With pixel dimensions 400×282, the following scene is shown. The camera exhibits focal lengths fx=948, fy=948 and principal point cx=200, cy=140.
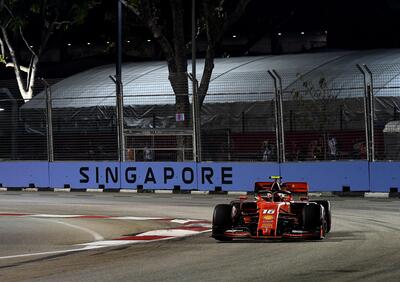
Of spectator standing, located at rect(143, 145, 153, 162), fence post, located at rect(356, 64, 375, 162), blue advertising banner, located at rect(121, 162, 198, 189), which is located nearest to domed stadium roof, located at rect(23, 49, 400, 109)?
spectator standing, located at rect(143, 145, 153, 162)

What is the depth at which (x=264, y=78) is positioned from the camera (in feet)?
134

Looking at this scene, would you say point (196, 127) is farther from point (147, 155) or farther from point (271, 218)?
point (271, 218)

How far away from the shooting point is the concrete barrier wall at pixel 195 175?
24.8m

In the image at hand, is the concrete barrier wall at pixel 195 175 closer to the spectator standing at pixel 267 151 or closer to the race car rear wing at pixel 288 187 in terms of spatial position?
the spectator standing at pixel 267 151

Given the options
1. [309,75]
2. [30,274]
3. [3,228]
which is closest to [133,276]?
[30,274]

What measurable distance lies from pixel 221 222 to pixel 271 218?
2.46 feet

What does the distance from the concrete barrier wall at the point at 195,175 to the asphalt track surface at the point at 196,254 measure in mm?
4901

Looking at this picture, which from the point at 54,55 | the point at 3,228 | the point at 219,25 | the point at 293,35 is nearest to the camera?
the point at 3,228

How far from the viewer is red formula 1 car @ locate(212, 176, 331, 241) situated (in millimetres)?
13367

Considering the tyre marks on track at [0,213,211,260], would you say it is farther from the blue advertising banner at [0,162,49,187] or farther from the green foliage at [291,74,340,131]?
the blue advertising banner at [0,162,49,187]

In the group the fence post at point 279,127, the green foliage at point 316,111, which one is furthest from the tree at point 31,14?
the fence post at point 279,127

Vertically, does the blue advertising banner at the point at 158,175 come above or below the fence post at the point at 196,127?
below

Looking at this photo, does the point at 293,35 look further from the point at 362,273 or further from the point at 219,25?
the point at 362,273

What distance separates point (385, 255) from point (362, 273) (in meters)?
1.64
